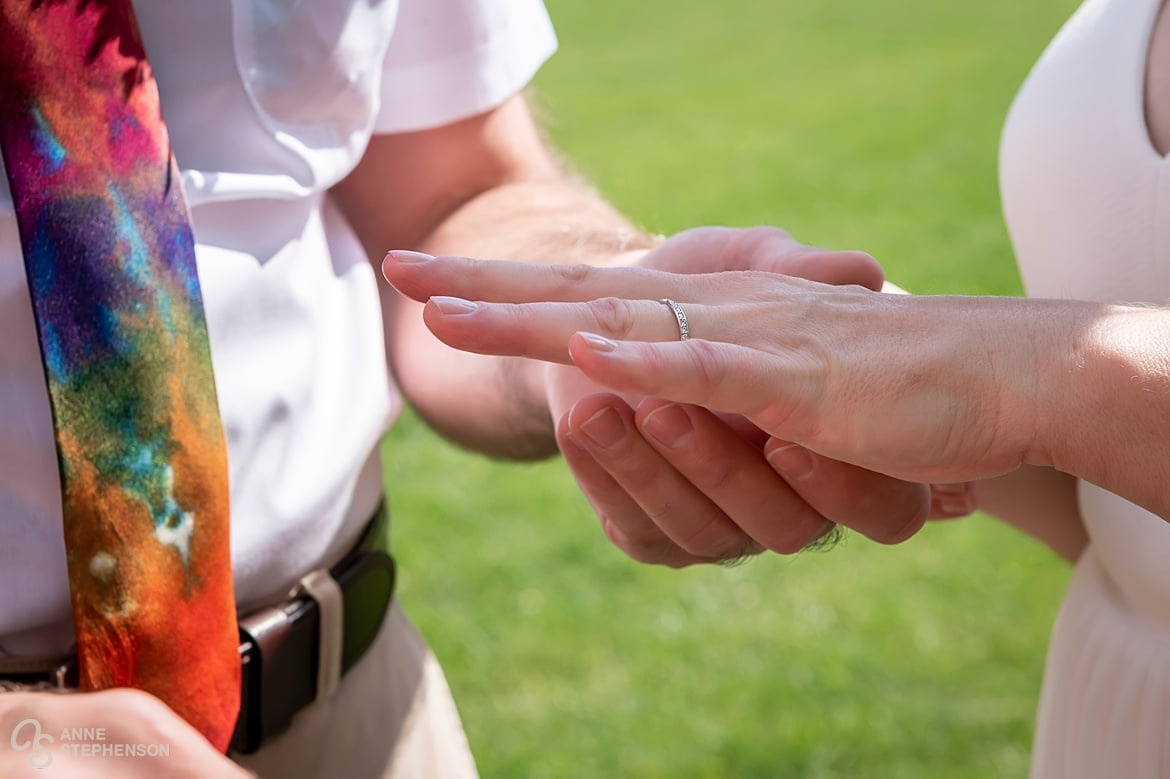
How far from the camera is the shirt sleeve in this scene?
174 centimetres

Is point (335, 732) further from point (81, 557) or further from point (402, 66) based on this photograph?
point (402, 66)

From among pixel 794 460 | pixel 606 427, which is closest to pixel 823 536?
pixel 794 460

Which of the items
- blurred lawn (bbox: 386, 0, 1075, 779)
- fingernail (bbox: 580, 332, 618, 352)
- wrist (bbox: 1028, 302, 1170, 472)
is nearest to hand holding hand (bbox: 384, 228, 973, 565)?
fingernail (bbox: 580, 332, 618, 352)

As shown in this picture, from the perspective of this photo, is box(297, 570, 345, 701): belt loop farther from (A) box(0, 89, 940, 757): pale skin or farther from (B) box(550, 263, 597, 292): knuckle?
(B) box(550, 263, 597, 292): knuckle

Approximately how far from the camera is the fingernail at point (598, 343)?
1124 millimetres

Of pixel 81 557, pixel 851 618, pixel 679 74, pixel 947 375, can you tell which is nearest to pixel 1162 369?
pixel 947 375

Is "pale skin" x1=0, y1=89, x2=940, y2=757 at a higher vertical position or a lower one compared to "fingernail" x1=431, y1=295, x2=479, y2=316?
lower

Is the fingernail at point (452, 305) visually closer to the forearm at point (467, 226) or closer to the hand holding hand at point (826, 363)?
the hand holding hand at point (826, 363)

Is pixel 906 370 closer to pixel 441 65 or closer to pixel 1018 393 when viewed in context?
pixel 1018 393

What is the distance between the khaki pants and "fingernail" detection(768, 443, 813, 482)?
0.68 metres

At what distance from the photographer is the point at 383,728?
5.69ft

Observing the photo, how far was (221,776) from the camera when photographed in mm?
1107

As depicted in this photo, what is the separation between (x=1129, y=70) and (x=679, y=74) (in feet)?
31.3

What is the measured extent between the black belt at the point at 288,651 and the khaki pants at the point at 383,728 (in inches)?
2.1
